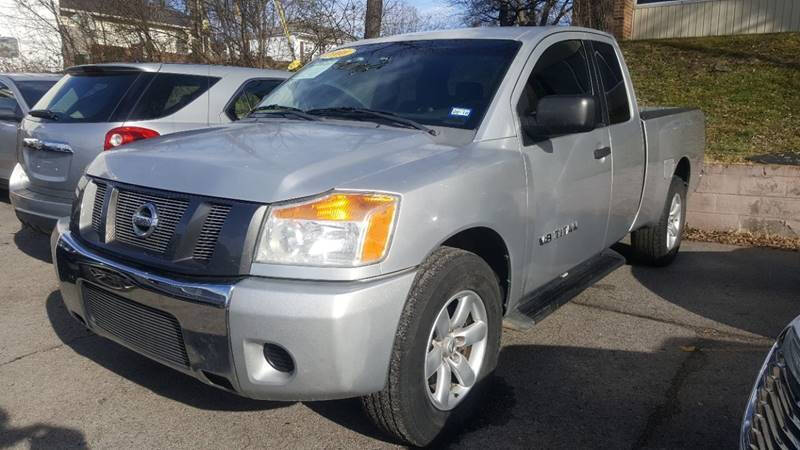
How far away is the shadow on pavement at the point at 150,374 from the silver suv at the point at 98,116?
1.19 metres

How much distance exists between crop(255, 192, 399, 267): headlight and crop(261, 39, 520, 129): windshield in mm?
1126

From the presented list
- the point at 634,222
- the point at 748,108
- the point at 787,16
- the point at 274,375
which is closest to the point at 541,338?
the point at 634,222

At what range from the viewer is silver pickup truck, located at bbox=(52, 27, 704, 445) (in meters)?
2.56

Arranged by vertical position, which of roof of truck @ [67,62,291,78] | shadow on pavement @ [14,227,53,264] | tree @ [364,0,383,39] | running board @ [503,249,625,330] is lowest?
shadow on pavement @ [14,227,53,264]

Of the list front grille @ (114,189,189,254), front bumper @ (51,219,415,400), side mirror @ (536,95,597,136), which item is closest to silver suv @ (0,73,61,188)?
front grille @ (114,189,189,254)

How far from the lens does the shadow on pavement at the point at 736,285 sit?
16.0 feet

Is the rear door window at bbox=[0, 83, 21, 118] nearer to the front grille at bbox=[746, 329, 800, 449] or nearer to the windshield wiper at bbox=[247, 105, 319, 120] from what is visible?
the windshield wiper at bbox=[247, 105, 319, 120]

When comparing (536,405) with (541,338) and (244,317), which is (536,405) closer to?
(541,338)

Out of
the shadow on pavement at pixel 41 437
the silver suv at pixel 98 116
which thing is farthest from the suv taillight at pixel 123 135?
the shadow on pavement at pixel 41 437

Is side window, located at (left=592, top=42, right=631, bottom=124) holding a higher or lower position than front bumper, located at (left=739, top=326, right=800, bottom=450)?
higher

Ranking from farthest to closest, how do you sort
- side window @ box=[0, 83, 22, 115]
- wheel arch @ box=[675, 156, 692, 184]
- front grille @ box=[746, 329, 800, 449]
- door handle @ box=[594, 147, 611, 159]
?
side window @ box=[0, 83, 22, 115] → wheel arch @ box=[675, 156, 692, 184] → door handle @ box=[594, 147, 611, 159] → front grille @ box=[746, 329, 800, 449]

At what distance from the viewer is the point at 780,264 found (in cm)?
633

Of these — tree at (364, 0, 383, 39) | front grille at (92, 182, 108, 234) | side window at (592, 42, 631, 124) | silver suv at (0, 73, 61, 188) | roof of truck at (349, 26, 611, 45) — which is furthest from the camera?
tree at (364, 0, 383, 39)

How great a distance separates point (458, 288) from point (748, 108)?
9.21 metres
